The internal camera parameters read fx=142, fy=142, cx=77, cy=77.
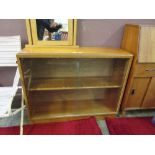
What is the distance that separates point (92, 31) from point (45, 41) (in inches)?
19.3

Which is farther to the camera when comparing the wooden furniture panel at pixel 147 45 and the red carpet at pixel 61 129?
the red carpet at pixel 61 129

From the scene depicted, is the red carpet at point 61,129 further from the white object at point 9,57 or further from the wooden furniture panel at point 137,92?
the wooden furniture panel at point 137,92

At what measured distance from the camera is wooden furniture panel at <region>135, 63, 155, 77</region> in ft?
4.35

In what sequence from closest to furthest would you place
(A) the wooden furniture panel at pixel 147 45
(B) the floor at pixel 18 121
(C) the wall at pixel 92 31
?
1. (A) the wooden furniture panel at pixel 147 45
2. (C) the wall at pixel 92 31
3. (B) the floor at pixel 18 121

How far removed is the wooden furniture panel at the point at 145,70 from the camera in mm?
1326

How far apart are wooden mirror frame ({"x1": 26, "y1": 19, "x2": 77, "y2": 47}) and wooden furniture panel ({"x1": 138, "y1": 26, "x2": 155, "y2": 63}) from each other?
61 centimetres

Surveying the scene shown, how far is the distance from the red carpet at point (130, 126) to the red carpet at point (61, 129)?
0.54ft

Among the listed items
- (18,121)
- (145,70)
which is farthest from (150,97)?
(18,121)

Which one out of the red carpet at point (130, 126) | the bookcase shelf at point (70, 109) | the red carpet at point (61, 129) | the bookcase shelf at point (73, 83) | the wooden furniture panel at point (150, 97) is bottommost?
the red carpet at point (130, 126)

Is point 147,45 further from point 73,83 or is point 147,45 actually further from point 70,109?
point 70,109

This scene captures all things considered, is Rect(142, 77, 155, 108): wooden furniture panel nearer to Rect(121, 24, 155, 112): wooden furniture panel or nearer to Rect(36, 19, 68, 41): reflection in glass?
Rect(121, 24, 155, 112): wooden furniture panel

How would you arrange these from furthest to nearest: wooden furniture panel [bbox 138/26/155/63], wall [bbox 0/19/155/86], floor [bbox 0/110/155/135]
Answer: floor [bbox 0/110/155/135] < wall [bbox 0/19/155/86] < wooden furniture panel [bbox 138/26/155/63]

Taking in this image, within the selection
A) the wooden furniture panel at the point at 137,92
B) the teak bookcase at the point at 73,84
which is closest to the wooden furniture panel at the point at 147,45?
the teak bookcase at the point at 73,84

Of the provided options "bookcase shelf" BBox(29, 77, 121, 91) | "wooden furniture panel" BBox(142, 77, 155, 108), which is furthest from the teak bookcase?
"wooden furniture panel" BBox(142, 77, 155, 108)
